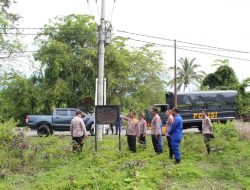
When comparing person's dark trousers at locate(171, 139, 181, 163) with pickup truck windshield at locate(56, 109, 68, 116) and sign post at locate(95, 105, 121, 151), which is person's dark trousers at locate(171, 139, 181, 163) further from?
pickup truck windshield at locate(56, 109, 68, 116)

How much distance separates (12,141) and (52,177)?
4.20 metres

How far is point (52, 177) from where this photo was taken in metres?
10.6

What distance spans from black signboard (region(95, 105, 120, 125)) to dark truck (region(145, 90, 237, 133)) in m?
10.3

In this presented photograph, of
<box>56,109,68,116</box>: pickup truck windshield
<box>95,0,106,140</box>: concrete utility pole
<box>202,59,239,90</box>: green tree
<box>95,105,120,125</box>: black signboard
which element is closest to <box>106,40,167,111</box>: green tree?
<box>202,59,239,90</box>: green tree

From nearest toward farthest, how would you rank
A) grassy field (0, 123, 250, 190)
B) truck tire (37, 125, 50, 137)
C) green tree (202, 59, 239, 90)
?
1. grassy field (0, 123, 250, 190)
2. truck tire (37, 125, 50, 137)
3. green tree (202, 59, 239, 90)

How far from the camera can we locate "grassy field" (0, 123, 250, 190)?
9547 millimetres

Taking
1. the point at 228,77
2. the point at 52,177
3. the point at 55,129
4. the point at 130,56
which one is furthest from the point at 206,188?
the point at 228,77

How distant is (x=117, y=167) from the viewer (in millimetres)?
11555

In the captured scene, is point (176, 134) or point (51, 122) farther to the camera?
point (51, 122)

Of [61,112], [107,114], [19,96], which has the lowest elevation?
[107,114]

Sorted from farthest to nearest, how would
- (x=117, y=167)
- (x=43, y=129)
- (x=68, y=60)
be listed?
1. (x=68, y=60)
2. (x=43, y=129)
3. (x=117, y=167)

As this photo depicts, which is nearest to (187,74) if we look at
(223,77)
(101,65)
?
(223,77)

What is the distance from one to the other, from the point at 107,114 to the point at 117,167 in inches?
164

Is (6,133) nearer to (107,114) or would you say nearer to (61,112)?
(107,114)
